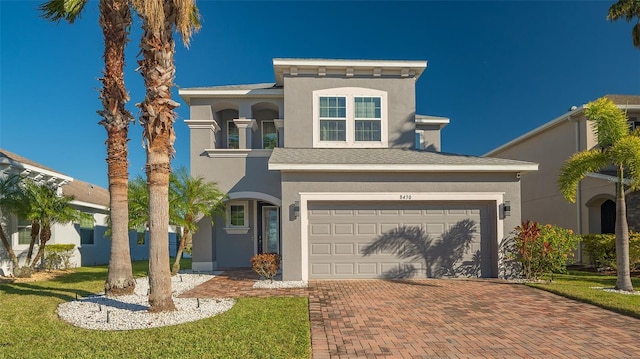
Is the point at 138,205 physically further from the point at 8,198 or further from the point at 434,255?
the point at 434,255

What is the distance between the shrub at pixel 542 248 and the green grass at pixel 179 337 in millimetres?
7016

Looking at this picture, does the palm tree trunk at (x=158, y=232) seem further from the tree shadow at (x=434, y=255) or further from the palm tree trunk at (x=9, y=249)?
the palm tree trunk at (x=9, y=249)

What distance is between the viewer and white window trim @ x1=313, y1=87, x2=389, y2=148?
1377 cm

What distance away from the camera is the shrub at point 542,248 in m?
10.8

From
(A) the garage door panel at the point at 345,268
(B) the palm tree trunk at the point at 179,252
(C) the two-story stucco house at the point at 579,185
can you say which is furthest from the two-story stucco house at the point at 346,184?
(C) the two-story stucco house at the point at 579,185

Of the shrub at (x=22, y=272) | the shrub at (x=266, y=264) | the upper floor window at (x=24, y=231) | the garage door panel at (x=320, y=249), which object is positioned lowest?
the shrub at (x=22, y=272)

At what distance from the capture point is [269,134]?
15945 millimetres

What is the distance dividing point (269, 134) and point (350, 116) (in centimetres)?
400

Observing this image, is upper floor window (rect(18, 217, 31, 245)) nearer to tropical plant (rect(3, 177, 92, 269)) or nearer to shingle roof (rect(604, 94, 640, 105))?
tropical plant (rect(3, 177, 92, 269))

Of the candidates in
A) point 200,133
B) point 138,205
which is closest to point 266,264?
point 138,205

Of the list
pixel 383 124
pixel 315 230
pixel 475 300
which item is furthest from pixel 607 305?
pixel 383 124

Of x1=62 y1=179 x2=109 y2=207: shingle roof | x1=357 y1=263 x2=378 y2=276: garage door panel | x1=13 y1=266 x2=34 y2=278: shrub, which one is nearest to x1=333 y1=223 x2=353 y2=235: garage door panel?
x1=357 y1=263 x2=378 y2=276: garage door panel

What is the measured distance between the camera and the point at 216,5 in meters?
20.7

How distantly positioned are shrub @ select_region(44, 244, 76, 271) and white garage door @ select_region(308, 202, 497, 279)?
11.9 metres
